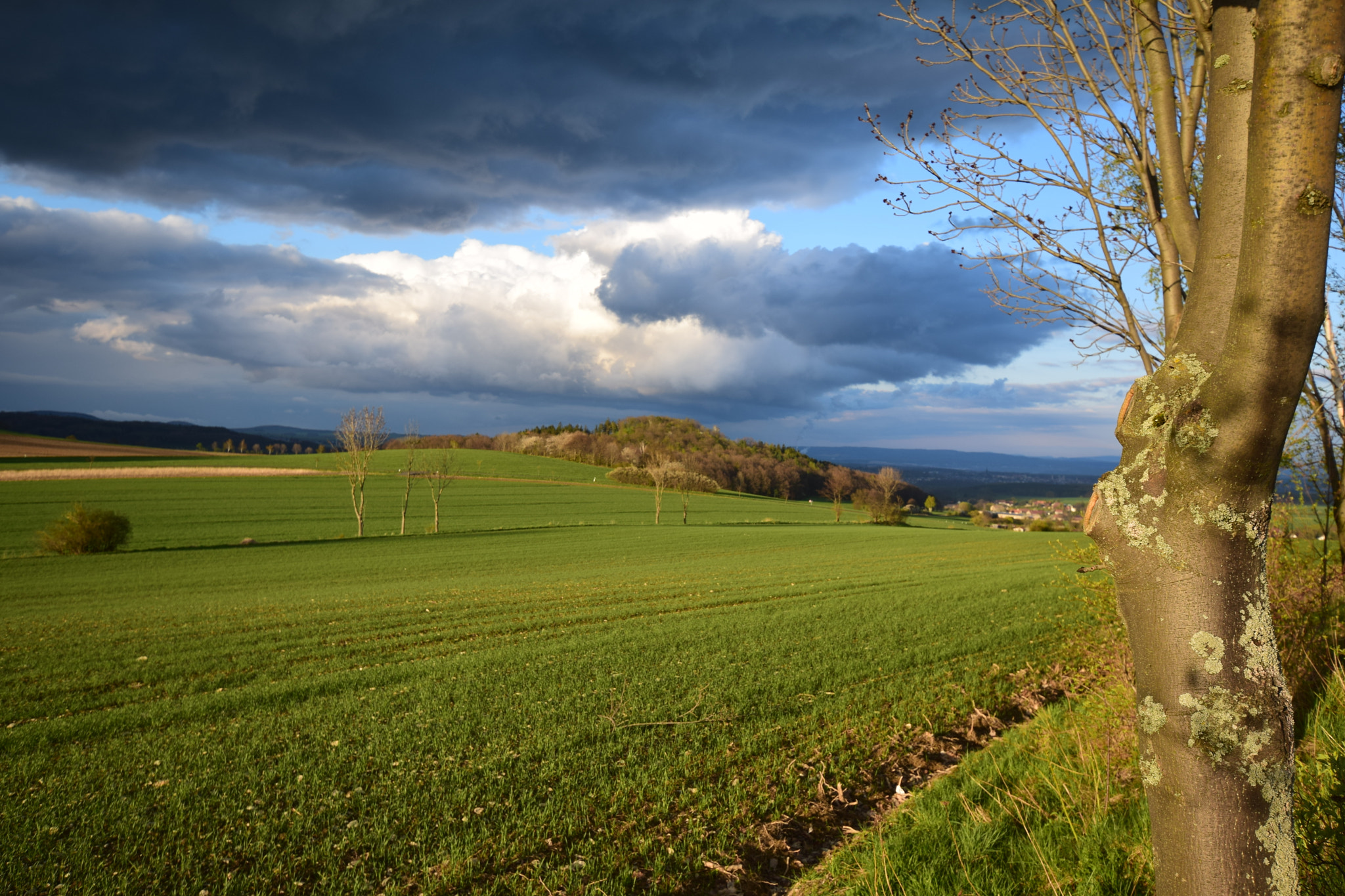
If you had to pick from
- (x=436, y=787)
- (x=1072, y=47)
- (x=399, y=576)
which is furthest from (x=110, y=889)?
(x=399, y=576)

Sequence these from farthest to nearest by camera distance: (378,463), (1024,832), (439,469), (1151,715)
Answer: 1. (378,463)
2. (439,469)
3. (1024,832)
4. (1151,715)

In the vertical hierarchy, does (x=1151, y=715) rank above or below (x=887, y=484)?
above

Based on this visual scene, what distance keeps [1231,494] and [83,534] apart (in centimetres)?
3795

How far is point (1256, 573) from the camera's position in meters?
1.96

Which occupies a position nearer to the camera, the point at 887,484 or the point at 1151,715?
the point at 1151,715

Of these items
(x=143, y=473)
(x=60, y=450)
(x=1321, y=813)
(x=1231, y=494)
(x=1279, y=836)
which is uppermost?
(x=1231, y=494)

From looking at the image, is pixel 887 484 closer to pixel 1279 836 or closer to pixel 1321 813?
pixel 1321 813

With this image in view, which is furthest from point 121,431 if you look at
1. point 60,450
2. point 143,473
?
point 143,473

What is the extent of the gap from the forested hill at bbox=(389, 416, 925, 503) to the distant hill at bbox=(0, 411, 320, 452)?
32599 millimetres

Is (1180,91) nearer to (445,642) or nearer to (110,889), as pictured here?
(110,889)

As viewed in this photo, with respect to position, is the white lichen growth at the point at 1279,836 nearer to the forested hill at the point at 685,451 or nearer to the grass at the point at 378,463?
the grass at the point at 378,463

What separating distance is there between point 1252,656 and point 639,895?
12.8 ft

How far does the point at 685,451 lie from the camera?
347 feet

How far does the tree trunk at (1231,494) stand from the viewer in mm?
1758
